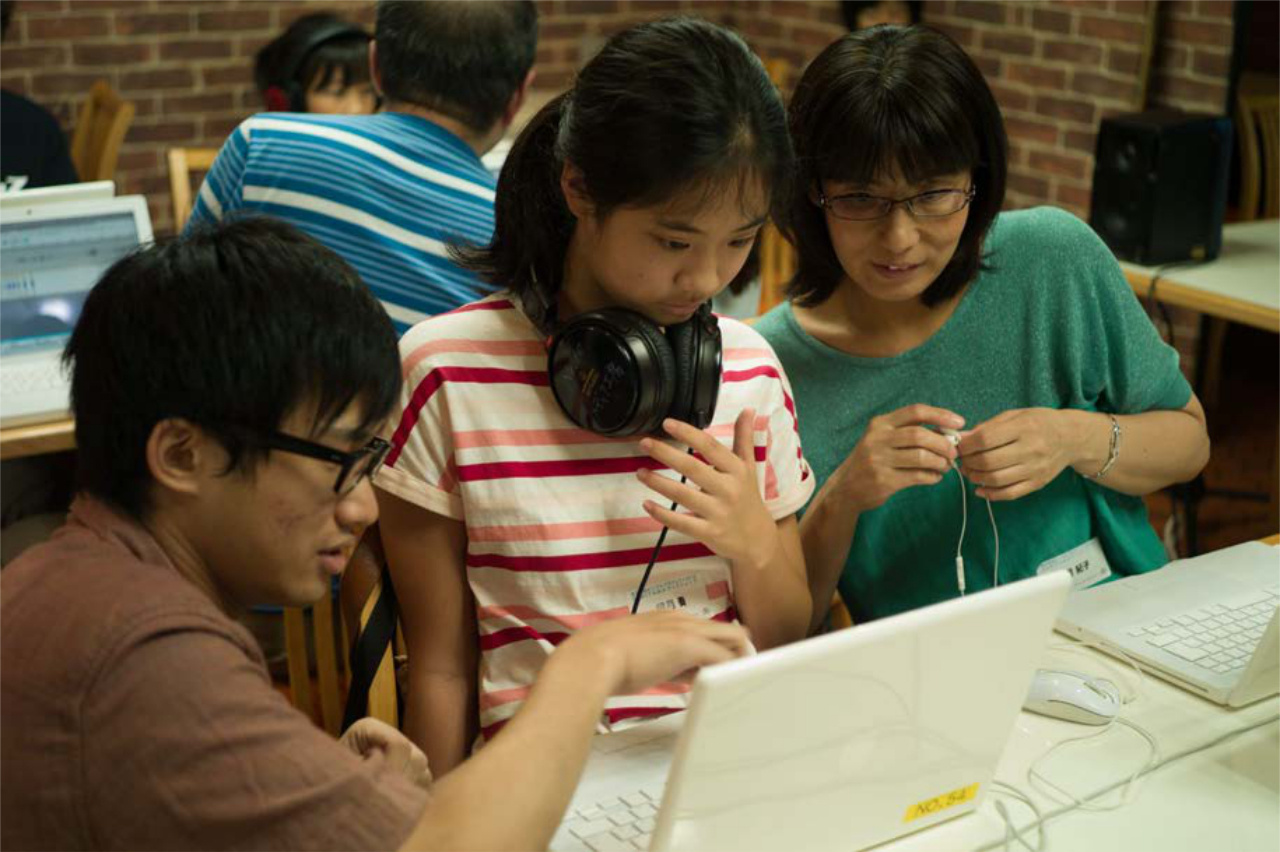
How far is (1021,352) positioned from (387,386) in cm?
102

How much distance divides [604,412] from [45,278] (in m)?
1.42

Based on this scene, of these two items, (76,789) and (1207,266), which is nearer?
(76,789)

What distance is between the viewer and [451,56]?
7.74ft

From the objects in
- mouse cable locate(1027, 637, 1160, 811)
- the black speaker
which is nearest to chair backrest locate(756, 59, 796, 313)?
the black speaker

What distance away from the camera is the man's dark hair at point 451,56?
92.9 inches

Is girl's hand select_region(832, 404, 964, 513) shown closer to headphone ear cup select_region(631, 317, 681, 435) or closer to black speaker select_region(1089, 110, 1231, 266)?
headphone ear cup select_region(631, 317, 681, 435)

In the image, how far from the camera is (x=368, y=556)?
4.70 feet

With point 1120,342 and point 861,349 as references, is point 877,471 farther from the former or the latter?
point 1120,342

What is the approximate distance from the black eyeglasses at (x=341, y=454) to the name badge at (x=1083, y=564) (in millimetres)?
999

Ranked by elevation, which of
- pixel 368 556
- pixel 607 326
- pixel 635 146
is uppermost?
pixel 635 146

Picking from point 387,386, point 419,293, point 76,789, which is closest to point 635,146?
point 387,386

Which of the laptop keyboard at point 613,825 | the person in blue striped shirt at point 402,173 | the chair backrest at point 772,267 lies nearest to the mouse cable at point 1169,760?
the laptop keyboard at point 613,825

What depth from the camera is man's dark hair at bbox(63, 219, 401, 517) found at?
0.94 metres

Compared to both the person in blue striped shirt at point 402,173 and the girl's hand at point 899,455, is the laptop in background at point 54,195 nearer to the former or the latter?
the person in blue striped shirt at point 402,173
